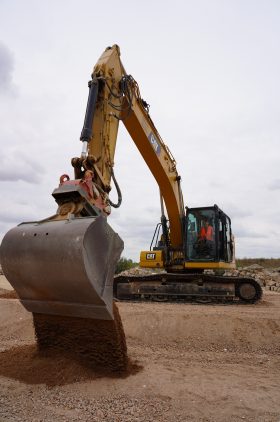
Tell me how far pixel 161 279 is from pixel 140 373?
661cm

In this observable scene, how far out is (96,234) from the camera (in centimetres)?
407

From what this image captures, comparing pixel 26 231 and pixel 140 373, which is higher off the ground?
pixel 26 231

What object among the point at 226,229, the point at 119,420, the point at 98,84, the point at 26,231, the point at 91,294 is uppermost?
the point at 98,84

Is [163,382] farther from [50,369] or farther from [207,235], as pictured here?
[207,235]

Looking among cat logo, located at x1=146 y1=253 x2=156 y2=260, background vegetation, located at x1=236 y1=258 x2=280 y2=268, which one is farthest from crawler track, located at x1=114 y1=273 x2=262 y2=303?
background vegetation, located at x1=236 y1=258 x2=280 y2=268

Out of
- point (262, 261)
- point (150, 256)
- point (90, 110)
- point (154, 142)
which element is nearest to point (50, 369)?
point (90, 110)

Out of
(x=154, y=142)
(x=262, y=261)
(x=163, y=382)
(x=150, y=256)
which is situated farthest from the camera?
(x=262, y=261)

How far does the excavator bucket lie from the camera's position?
3.84 m

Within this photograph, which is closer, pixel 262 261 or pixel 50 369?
pixel 50 369

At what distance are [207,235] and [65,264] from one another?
740 cm

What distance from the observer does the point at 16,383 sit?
421cm

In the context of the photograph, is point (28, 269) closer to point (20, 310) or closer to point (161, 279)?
point (20, 310)

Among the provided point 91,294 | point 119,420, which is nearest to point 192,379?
point 119,420

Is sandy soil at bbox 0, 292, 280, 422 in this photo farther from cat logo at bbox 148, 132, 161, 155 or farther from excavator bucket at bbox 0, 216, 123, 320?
cat logo at bbox 148, 132, 161, 155
